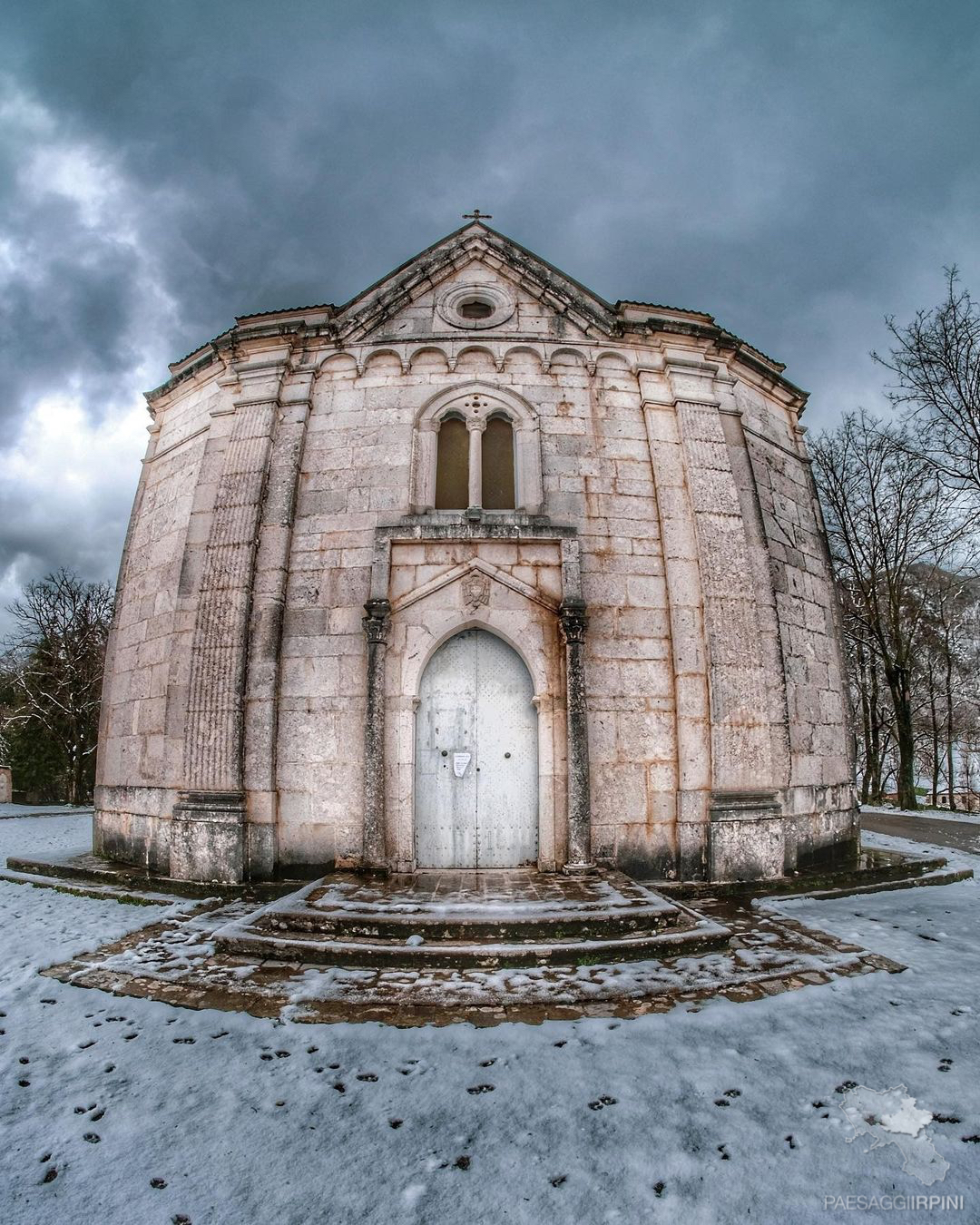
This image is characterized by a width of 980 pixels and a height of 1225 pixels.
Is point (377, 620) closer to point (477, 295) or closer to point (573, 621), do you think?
point (573, 621)

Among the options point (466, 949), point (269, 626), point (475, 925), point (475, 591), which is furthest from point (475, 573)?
point (466, 949)

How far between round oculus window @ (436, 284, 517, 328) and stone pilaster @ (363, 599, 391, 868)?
4.88 metres

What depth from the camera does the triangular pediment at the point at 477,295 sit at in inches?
371

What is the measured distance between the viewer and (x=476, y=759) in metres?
7.88

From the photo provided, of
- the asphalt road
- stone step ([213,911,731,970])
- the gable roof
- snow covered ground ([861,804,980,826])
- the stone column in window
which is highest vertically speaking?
the gable roof

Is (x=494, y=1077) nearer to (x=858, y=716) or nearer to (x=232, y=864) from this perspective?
(x=232, y=864)

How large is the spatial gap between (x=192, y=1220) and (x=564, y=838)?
5.63m

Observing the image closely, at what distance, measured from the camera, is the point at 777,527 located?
30.9ft

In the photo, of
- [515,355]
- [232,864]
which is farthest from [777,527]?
[232,864]

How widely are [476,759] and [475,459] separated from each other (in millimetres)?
4251

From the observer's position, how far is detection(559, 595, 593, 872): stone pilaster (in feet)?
23.8

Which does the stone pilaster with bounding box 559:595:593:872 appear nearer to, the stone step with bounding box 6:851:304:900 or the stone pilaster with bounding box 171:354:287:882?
the stone step with bounding box 6:851:304:900

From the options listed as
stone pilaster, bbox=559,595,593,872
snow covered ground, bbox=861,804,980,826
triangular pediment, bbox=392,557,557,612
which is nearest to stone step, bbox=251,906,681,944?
stone pilaster, bbox=559,595,593,872

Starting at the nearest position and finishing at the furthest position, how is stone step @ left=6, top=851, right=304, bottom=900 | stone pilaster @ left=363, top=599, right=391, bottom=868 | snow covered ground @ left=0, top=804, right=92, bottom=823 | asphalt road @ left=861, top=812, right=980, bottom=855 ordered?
1. stone step @ left=6, top=851, right=304, bottom=900
2. stone pilaster @ left=363, top=599, right=391, bottom=868
3. asphalt road @ left=861, top=812, right=980, bottom=855
4. snow covered ground @ left=0, top=804, right=92, bottom=823
